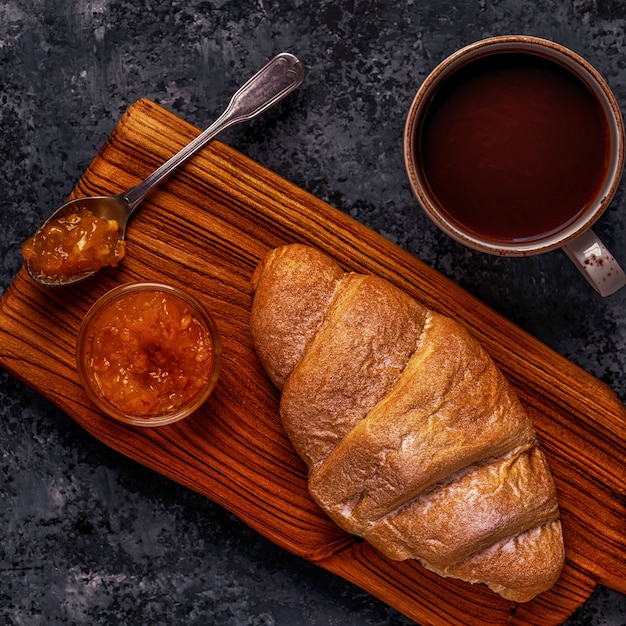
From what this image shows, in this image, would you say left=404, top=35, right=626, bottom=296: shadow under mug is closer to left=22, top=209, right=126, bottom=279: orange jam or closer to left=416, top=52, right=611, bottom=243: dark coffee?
left=416, top=52, right=611, bottom=243: dark coffee

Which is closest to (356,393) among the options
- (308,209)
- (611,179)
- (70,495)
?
(308,209)

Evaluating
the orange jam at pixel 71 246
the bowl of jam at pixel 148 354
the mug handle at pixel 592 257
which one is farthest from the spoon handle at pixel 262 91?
the mug handle at pixel 592 257

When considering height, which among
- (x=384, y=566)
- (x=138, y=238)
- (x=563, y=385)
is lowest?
(x=384, y=566)

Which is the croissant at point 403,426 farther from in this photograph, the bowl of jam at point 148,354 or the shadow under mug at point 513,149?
the shadow under mug at point 513,149

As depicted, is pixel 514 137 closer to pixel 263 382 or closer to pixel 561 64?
pixel 561 64

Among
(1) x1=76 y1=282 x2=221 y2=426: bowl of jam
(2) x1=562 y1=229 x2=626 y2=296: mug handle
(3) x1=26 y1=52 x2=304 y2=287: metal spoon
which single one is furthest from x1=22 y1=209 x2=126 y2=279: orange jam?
(2) x1=562 y1=229 x2=626 y2=296: mug handle

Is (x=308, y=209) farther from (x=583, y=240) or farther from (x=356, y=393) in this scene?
(x=583, y=240)
